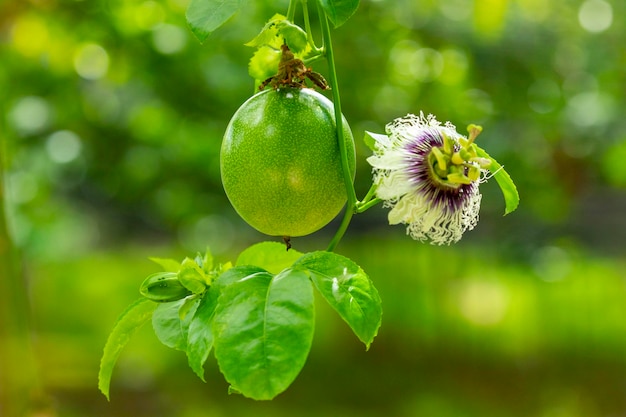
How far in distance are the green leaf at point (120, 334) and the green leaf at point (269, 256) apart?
0.38ft

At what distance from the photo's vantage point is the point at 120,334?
0.75 meters

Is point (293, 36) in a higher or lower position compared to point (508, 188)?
higher

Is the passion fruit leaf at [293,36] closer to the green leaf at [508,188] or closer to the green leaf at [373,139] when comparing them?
the green leaf at [373,139]

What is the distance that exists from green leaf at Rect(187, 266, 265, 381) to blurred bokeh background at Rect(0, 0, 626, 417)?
0.66 metres

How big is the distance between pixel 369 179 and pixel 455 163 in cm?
197

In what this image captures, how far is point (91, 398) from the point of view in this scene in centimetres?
476

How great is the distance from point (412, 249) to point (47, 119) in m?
2.59

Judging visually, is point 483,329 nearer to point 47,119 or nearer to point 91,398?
point 91,398

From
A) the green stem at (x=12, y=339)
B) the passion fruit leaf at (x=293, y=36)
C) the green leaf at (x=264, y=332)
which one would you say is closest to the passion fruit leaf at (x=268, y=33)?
the passion fruit leaf at (x=293, y=36)

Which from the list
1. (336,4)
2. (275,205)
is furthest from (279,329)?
(336,4)

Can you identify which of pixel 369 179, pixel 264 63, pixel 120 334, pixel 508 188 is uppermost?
pixel 264 63

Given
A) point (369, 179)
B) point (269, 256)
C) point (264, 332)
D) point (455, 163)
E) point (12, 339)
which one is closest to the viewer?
point (264, 332)

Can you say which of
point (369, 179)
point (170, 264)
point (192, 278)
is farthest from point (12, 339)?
point (369, 179)

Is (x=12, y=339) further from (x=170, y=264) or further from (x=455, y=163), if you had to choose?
(x=455, y=163)
